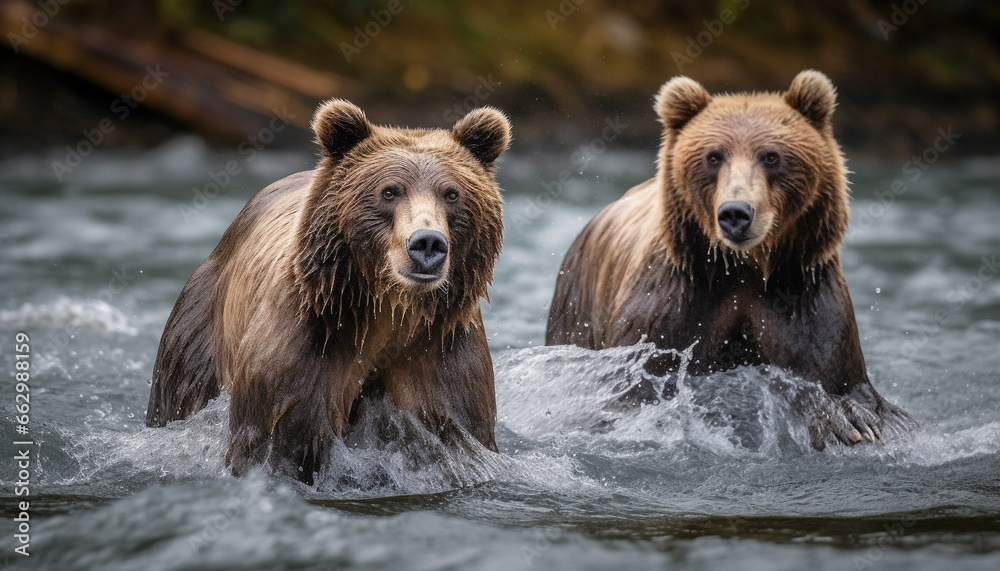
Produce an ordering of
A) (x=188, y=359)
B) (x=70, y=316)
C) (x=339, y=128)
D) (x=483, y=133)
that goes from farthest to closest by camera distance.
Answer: (x=70, y=316)
(x=188, y=359)
(x=483, y=133)
(x=339, y=128)

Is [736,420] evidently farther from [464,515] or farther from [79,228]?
[79,228]

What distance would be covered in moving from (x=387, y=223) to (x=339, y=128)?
55 cm

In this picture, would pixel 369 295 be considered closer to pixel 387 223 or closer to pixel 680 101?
pixel 387 223

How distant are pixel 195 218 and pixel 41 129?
3.77 meters

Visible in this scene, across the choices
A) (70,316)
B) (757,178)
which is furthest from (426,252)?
(70,316)

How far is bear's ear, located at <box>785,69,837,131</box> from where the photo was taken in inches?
281

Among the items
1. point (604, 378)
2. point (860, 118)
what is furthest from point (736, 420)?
point (860, 118)

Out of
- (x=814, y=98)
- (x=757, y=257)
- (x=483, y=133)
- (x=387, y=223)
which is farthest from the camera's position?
(x=814, y=98)

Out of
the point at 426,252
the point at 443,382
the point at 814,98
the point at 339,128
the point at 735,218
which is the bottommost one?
the point at 443,382

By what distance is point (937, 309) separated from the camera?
11391 mm

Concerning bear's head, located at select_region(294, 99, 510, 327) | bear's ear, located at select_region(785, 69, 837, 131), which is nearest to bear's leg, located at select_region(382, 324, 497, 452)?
bear's head, located at select_region(294, 99, 510, 327)

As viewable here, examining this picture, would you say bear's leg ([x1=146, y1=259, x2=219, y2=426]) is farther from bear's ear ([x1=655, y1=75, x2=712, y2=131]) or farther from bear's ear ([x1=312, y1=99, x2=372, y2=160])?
bear's ear ([x1=655, y1=75, x2=712, y2=131])

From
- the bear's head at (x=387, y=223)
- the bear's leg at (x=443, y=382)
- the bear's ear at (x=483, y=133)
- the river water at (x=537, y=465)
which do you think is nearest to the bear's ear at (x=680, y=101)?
the river water at (x=537, y=465)

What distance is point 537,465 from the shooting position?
6617 millimetres
